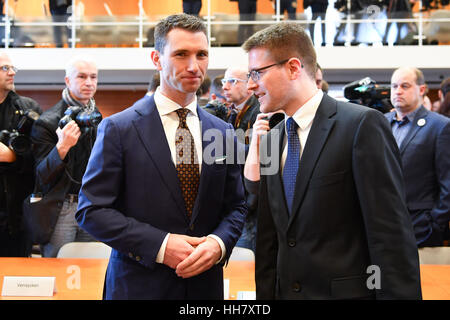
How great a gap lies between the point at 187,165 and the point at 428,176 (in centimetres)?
218

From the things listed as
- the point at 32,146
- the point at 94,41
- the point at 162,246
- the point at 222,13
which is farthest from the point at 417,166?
the point at 94,41

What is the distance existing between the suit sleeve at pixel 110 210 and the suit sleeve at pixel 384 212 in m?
0.63

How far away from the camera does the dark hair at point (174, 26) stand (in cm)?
167

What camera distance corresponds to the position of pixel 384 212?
1396 millimetres

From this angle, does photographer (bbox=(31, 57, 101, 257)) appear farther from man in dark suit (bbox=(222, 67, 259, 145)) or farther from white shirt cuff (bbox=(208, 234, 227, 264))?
white shirt cuff (bbox=(208, 234, 227, 264))

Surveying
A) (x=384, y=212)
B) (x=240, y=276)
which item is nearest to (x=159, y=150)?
(x=384, y=212)

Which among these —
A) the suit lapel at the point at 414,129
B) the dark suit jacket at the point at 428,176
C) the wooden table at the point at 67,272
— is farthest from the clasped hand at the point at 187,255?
the suit lapel at the point at 414,129

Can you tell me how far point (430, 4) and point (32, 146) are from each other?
7.54 m

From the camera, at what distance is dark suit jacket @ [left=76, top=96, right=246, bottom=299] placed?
1.53 meters

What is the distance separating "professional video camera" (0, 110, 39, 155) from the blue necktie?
1989 millimetres
